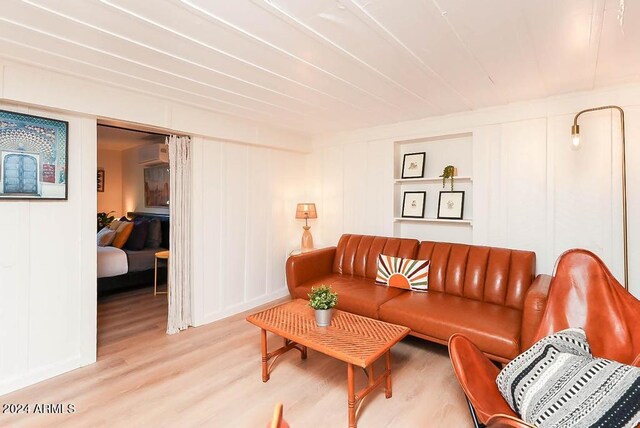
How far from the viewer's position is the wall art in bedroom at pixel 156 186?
5371mm

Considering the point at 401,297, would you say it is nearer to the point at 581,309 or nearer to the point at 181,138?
the point at 581,309

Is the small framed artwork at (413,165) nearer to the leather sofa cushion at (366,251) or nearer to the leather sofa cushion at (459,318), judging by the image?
the leather sofa cushion at (366,251)

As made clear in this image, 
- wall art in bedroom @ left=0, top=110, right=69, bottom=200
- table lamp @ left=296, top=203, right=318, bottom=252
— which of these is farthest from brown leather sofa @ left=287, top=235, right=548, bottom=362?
wall art in bedroom @ left=0, top=110, right=69, bottom=200

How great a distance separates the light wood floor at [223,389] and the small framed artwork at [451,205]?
133 centimetres

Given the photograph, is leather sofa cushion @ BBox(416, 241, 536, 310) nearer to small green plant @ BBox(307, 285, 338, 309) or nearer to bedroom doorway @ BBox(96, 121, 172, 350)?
small green plant @ BBox(307, 285, 338, 309)

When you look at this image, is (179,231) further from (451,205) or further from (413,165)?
(451,205)

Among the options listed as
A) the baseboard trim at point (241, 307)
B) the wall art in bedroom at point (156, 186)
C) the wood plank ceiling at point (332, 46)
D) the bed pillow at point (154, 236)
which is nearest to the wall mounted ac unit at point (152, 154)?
the wall art in bedroom at point (156, 186)

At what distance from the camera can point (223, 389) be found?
2.17 meters

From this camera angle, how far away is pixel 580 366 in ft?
4.55

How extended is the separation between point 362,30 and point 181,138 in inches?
85.8

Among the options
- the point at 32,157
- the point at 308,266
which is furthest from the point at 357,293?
the point at 32,157

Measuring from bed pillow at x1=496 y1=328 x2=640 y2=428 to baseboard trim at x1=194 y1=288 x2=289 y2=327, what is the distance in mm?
2741

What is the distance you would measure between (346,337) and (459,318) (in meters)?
0.90

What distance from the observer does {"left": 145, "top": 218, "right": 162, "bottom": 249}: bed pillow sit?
4.94 metres
